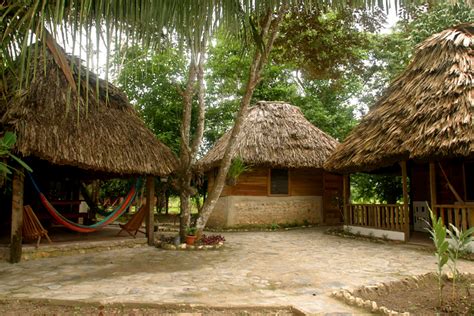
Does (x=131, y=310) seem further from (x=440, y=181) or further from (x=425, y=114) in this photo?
(x=440, y=181)

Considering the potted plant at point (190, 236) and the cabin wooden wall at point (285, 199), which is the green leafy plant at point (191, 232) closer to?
the potted plant at point (190, 236)

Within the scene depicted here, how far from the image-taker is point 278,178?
11.7 metres

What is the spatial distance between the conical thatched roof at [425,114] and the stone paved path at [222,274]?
6.05ft

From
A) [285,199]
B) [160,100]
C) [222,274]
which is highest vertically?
[160,100]

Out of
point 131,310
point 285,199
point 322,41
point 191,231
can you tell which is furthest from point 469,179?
point 131,310

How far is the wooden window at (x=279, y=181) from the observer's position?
1166cm

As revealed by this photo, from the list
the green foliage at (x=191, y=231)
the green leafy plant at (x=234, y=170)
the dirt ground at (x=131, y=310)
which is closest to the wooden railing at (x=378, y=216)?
the green leafy plant at (x=234, y=170)

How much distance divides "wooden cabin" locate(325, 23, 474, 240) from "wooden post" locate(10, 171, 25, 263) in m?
6.42

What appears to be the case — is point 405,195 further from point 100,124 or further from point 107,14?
point 107,14

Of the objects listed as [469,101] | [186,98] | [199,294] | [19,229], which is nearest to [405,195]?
[469,101]

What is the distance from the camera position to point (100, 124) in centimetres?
670

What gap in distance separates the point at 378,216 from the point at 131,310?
22.2ft

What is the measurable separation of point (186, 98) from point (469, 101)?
16.8 ft

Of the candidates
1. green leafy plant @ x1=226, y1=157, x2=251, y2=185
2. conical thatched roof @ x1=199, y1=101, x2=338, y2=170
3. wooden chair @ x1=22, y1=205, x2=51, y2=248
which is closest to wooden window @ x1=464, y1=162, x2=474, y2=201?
conical thatched roof @ x1=199, y1=101, x2=338, y2=170
